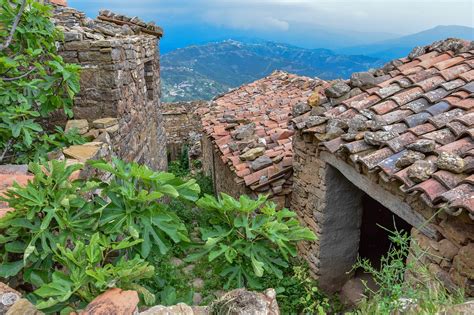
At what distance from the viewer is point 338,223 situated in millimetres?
4473

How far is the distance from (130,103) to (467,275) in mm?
4621

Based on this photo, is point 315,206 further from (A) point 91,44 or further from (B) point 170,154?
(B) point 170,154

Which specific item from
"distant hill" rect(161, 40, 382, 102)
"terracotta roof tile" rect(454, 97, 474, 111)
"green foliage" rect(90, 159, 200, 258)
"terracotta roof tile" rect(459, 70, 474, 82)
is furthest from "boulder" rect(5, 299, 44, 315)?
"distant hill" rect(161, 40, 382, 102)

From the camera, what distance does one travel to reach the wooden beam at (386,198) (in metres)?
2.98

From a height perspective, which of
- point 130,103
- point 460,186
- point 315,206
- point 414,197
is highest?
point 130,103

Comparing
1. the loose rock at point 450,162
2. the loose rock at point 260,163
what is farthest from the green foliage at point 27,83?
the loose rock at point 450,162

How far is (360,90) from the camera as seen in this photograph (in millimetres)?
4547

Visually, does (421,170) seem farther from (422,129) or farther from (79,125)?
(79,125)

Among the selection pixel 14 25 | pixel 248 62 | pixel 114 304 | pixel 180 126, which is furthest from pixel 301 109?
pixel 248 62

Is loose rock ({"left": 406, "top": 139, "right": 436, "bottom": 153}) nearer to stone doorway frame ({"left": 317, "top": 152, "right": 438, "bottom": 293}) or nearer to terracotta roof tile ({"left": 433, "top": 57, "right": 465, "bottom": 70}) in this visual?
stone doorway frame ({"left": 317, "top": 152, "right": 438, "bottom": 293})

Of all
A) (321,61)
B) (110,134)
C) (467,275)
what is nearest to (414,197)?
(467,275)

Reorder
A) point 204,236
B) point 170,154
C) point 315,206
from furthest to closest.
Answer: point 170,154
point 315,206
point 204,236

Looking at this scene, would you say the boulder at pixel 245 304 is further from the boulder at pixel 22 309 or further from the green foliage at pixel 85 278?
the boulder at pixel 22 309

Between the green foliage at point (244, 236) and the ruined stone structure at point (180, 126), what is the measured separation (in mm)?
13866
